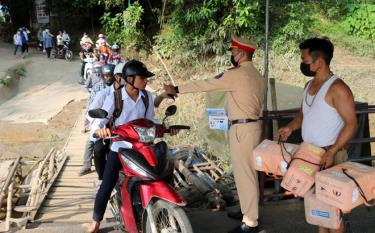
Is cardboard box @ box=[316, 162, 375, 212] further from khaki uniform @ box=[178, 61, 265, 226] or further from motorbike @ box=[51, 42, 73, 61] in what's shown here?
motorbike @ box=[51, 42, 73, 61]

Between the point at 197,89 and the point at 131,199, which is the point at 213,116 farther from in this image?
the point at 131,199

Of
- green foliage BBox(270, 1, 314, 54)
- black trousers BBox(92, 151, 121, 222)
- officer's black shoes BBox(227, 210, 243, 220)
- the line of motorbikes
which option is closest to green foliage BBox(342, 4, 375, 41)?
green foliage BBox(270, 1, 314, 54)

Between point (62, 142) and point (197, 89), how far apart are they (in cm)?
813

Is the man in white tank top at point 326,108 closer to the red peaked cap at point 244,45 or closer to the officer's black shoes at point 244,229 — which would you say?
the red peaked cap at point 244,45

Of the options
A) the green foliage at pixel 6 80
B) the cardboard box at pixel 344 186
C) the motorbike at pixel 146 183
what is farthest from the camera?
the green foliage at pixel 6 80

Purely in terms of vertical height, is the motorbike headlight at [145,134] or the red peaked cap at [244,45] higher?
the red peaked cap at [244,45]

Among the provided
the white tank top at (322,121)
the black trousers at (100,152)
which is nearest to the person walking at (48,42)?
the black trousers at (100,152)

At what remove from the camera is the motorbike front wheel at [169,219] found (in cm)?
364

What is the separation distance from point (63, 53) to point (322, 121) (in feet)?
76.8

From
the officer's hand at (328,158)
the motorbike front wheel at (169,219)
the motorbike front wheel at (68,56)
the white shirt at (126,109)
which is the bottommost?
the motorbike front wheel at (169,219)

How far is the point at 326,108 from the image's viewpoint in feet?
12.1

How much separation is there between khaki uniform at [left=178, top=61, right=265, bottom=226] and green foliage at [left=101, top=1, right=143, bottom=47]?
18.1 metres

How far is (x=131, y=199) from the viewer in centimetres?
411

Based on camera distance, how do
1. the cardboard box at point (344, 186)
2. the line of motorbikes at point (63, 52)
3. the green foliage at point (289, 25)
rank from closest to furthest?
the cardboard box at point (344, 186), the green foliage at point (289, 25), the line of motorbikes at point (63, 52)
